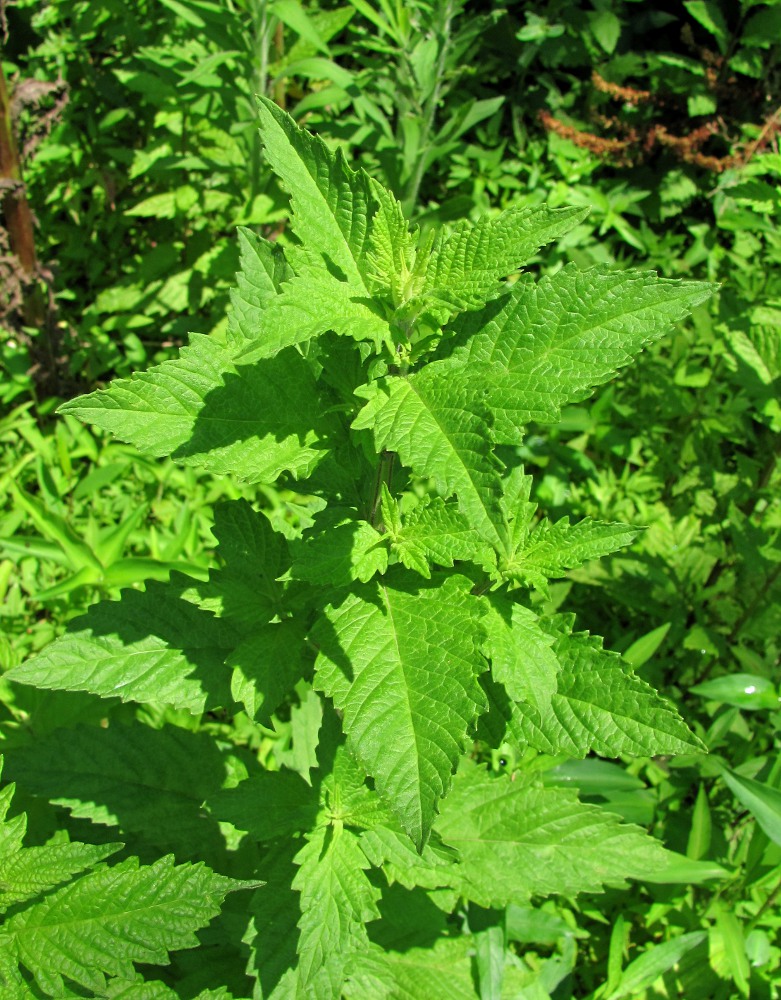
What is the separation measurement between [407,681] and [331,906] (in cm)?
53

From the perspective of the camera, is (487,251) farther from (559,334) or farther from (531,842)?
(531,842)

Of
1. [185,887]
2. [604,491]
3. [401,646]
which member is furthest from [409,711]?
[604,491]

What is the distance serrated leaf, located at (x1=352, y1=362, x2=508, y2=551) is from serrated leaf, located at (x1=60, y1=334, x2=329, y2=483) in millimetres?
195

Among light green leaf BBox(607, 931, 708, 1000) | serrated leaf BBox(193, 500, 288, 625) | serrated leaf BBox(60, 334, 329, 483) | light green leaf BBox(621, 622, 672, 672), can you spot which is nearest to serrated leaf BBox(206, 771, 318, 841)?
serrated leaf BBox(193, 500, 288, 625)

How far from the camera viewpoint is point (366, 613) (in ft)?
4.80

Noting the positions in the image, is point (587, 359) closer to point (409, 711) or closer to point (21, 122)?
point (409, 711)

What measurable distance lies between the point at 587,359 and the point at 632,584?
2.20 meters

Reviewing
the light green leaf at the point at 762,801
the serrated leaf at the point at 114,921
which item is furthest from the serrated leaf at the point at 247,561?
the light green leaf at the point at 762,801

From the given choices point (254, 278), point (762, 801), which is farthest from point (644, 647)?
point (254, 278)

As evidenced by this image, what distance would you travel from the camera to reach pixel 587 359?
4.31ft

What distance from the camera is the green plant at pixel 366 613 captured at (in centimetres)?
130

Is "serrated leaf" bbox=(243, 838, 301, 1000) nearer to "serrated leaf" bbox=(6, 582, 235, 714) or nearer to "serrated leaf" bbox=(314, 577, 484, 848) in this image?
"serrated leaf" bbox=(6, 582, 235, 714)

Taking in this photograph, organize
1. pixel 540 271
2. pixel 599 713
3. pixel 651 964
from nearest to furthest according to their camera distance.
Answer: pixel 599 713 → pixel 651 964 → pixel 540 271

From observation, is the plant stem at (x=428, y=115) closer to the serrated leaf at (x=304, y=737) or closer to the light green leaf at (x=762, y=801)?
the serrated leaf at (x=304, y=737)
